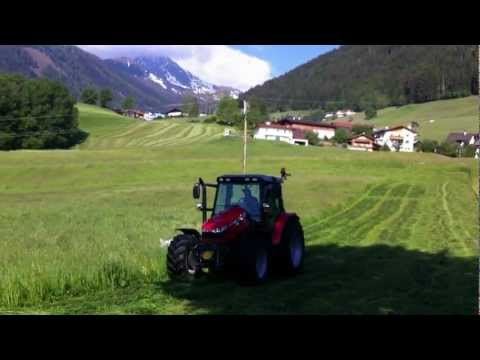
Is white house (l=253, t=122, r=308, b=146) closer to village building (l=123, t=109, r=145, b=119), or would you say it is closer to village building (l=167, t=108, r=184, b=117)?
village building (l=167, t=108, r=184, b=117)

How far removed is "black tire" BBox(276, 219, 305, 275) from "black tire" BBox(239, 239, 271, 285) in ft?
2.55

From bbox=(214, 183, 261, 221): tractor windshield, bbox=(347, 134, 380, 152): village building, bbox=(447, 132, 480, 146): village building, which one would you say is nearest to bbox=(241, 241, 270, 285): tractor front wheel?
bbox=(214, 183, 261, 221): tractor windshield

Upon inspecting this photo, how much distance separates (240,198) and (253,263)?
4.68 feet

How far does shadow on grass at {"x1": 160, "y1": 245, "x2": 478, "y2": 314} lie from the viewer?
8.44 meters

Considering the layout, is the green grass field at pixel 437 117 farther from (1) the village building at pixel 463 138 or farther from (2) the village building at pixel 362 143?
(2) the village building at pixel 362 143

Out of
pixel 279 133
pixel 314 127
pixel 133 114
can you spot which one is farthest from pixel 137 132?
pixel 133 114

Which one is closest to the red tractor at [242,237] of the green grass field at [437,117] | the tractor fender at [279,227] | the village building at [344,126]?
the tractor fender at [279,227]

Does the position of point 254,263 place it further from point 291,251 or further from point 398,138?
point 398,138

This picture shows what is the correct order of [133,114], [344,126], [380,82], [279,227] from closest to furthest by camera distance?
1. [279,227]
2. [344,126]
3. [133,114]
4. [380,82]

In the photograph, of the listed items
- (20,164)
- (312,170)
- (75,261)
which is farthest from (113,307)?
(20,164)

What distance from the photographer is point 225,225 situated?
10281mm

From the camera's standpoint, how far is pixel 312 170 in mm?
53469

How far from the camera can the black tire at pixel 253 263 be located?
32.7 ft
